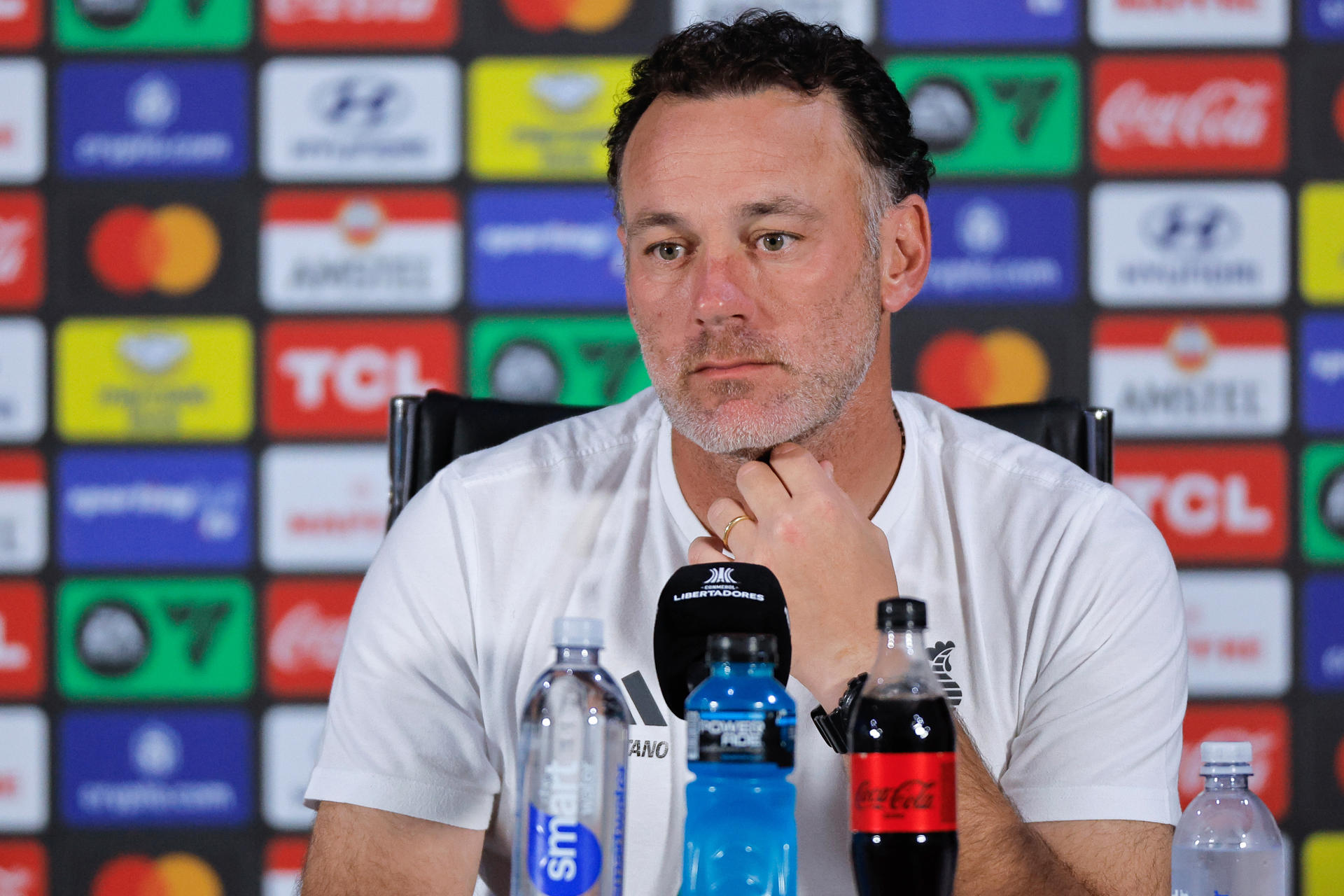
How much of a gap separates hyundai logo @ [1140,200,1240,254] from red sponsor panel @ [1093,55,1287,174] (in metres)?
0.08

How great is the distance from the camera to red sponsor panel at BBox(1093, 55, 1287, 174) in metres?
2.66

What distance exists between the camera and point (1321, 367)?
2652 millimetres

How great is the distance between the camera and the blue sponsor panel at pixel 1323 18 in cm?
267

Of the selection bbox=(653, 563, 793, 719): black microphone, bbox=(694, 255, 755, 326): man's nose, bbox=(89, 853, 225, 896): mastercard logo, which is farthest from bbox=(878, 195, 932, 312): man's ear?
bbox=(89, 853, 225, 896): mastercard logo

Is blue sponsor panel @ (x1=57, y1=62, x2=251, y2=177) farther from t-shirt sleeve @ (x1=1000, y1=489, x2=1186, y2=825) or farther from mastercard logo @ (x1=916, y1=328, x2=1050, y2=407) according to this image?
t-shirt sleeve @ (x1=1000, y1=489, x2=1186, y2=825)

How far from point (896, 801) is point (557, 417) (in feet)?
2.97

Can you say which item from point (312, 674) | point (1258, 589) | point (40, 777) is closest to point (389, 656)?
point (312, 674)

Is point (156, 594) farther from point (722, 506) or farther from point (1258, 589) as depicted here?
point (1258, 589)

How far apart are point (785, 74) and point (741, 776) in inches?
32.7

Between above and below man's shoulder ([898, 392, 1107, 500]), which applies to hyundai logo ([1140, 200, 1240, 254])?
above

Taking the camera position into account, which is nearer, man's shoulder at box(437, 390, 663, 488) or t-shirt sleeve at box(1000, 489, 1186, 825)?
t-shirt sleeve at box(1000, 489, 1186, 825)

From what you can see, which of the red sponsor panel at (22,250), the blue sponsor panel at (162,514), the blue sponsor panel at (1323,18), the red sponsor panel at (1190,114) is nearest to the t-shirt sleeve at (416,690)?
the blue sponsor panel at (162,514)

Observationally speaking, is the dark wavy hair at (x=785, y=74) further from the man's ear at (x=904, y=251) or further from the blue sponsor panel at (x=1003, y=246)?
the blue sponsor panel at (x=1003, y=246)

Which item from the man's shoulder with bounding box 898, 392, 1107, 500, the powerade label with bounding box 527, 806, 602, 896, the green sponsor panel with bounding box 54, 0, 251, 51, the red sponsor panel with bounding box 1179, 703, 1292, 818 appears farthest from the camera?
the green sponsor panel with bounding box 54, 0, 251, 51
